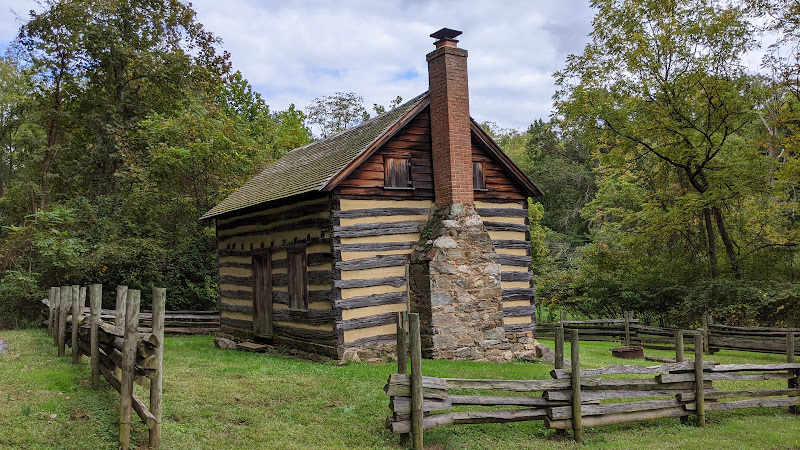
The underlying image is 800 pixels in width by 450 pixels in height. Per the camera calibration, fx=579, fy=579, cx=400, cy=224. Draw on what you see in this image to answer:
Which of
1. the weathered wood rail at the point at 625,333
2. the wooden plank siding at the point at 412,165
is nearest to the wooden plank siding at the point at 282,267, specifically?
the wooden plank siding at the point at 412,165

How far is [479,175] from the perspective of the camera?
15.2 meters

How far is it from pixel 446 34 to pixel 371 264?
5.92 meters

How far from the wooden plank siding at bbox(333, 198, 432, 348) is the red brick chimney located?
105 centimetres

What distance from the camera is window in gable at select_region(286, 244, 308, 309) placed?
14000 millimetres

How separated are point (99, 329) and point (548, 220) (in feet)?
123

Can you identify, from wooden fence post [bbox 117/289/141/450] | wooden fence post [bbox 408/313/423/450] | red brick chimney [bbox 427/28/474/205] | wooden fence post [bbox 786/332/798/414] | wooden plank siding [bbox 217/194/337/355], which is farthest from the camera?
red brick chimney [bbox 427/28/474/205]

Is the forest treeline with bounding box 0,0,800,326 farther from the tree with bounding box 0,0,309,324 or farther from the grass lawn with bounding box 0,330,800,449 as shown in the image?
the grass lawn with bounding box 0,330,800,449

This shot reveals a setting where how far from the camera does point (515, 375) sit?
11391 mm

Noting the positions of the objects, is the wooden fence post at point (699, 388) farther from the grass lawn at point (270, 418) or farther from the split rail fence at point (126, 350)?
the split rail fence at point (126, 350)

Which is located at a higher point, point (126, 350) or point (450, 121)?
point (450, 121)

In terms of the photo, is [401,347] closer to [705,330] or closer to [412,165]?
[412,165]

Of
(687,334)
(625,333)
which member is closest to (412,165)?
(625,333)

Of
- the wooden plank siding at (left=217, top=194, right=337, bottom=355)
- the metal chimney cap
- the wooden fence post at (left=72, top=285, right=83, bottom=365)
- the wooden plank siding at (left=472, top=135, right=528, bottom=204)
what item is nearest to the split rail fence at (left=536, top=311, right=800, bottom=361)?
the wooden plank siding at (left=472, top=135, right=528, bottom=204)

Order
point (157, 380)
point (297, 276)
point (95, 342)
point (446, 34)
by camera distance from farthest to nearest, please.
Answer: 1. point (297, 276)
2. point (446, 34)
3. point (95, 342)
4. point (157, 380)
